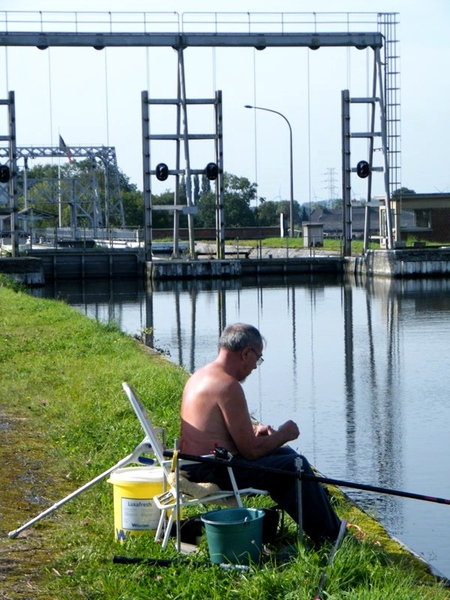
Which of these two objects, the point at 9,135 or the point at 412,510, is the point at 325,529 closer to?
the point at 412,510

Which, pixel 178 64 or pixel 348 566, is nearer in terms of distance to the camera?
pixel 348 566

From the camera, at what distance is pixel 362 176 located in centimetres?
4131

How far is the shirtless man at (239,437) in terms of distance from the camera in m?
5.53

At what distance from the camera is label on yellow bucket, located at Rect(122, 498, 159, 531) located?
5664mm

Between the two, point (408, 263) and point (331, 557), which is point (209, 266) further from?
point (331, 557)

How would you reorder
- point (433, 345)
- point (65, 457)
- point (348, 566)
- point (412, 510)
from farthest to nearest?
point (433, 345) < point (412, 510) < point (65, 457) < point (348, 566)

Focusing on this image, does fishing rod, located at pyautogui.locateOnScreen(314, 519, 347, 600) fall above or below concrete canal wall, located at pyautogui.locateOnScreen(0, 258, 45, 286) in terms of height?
below

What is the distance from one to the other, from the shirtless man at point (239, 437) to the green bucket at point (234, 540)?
1.20 feet

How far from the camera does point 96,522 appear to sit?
6129 mm

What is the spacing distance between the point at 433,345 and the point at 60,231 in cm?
5034

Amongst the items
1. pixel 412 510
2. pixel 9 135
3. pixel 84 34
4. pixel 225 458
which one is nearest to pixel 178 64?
pixel 84 34

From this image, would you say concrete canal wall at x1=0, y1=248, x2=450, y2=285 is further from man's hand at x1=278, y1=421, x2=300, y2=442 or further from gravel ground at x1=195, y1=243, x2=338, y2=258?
man's hand at x1=278, y1=421, x2=300, y2=442

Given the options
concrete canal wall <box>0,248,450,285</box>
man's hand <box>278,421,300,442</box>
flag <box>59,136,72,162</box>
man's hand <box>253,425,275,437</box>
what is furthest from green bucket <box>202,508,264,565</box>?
flag <box>59,136,72,162</box>

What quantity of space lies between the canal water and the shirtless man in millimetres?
1640
